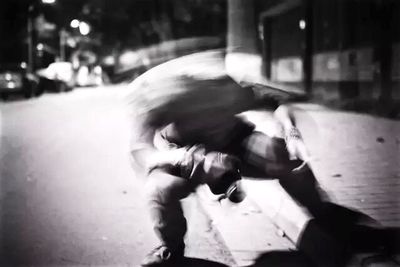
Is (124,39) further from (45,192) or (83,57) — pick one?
(45,192)

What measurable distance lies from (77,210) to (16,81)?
21171 mm

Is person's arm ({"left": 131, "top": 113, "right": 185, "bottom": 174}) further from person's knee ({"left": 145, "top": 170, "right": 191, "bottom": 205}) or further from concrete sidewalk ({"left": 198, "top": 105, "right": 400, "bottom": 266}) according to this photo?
concrete sidewalk ({"left": 198, "top": 105, "right": 400, "bottom": 266})

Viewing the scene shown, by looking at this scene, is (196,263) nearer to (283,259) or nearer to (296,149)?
(283,259)

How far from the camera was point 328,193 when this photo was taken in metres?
5.41

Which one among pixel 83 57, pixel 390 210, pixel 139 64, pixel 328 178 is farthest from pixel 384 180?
pixel 83 57

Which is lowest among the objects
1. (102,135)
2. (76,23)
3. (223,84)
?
(102,135)

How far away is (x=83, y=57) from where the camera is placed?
236 ft

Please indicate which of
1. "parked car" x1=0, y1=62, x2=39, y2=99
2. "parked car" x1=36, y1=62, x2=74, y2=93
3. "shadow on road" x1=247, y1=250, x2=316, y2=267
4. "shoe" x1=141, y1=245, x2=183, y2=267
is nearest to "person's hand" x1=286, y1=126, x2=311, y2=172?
"shadow on road" x1=247, y1=250, x2=316, y2=267

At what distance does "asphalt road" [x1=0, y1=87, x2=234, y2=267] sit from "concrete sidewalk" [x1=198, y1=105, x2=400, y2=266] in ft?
0.72

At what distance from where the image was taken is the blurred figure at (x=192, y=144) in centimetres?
356

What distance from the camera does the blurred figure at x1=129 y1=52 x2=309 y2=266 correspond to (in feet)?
11.7

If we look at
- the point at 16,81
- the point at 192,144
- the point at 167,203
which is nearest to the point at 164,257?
the point at 167,203

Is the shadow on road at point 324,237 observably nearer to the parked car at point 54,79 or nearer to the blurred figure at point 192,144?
the blurred figure at point 192,144

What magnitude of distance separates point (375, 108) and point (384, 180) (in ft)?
22.5
